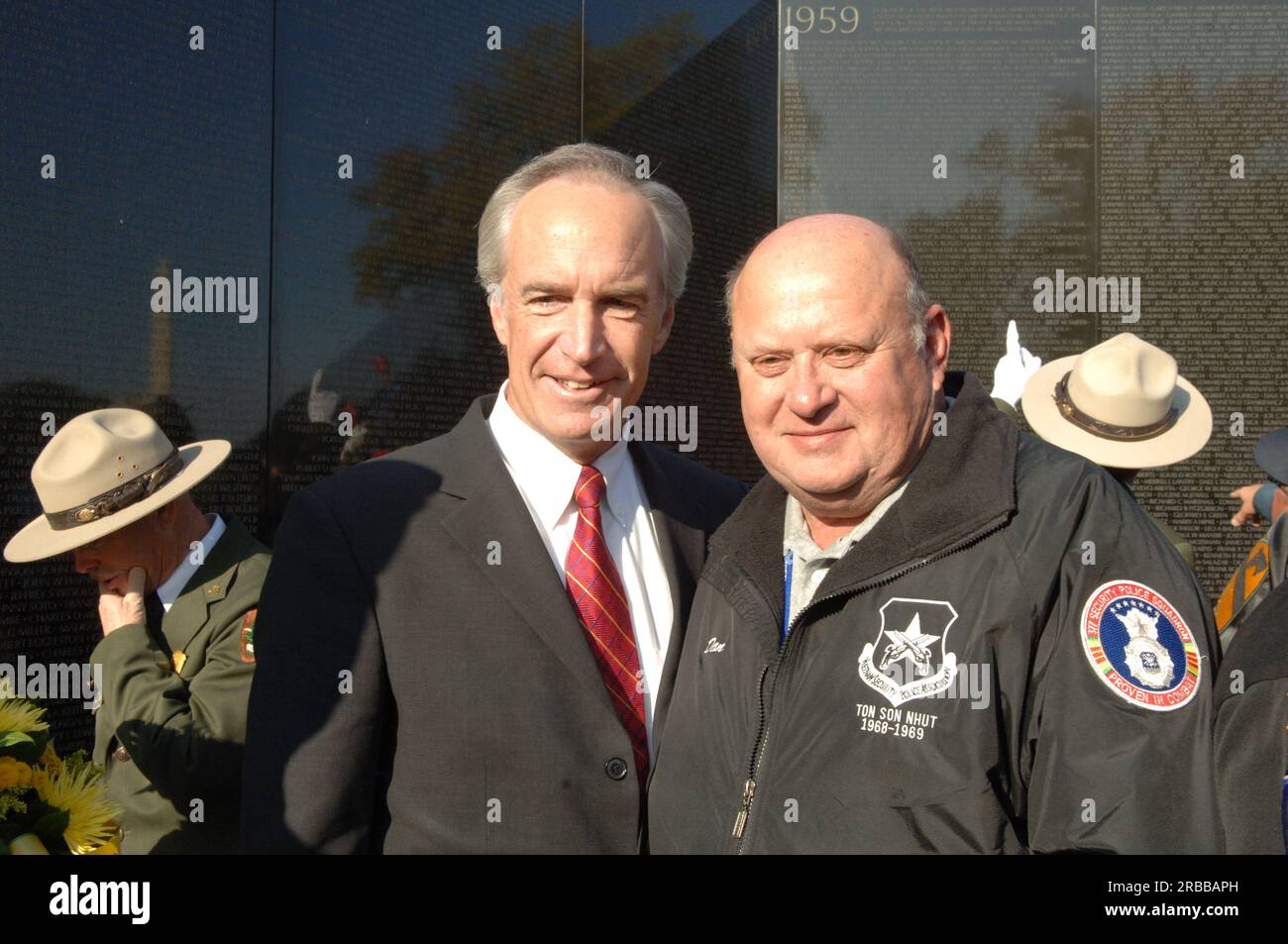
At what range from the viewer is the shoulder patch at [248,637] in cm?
286

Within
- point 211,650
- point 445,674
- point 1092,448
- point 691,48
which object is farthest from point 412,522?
point 691,48

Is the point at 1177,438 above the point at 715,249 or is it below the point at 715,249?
below

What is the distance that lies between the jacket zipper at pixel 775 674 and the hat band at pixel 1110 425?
240 cm

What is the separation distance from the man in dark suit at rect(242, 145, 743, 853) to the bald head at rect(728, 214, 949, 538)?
0.39 m

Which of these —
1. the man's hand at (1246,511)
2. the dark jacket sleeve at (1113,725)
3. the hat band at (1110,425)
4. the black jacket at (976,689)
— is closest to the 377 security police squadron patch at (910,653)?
the black jacket at (976,689)

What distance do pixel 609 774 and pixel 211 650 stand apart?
4.35 ft

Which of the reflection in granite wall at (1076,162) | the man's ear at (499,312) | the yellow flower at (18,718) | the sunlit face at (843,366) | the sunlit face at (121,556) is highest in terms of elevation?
the reflection in granite wall at (1076,162)

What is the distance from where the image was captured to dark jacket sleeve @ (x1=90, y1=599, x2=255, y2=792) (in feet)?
8.91

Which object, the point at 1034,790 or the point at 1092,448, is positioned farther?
the point at 1092,448

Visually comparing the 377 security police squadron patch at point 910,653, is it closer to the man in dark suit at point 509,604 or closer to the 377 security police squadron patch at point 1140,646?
the 377 security police squadron patch at point 1140,646

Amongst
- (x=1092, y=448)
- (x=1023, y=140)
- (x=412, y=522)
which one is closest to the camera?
(x=412, y=522)

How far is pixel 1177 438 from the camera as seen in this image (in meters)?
4.07
